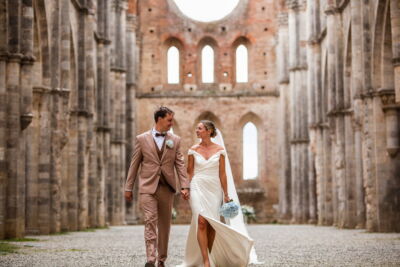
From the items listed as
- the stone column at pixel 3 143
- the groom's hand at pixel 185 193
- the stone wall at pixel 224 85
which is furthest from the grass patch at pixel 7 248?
the stone wall at pixel 224 85

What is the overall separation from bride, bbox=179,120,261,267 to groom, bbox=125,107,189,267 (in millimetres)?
198

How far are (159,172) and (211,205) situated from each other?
72 centimetres

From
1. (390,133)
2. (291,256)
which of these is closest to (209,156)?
(291,256)

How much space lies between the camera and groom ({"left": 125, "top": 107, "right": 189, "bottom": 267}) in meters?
9.03

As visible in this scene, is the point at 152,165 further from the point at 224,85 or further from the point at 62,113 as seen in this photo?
the point at 224,85

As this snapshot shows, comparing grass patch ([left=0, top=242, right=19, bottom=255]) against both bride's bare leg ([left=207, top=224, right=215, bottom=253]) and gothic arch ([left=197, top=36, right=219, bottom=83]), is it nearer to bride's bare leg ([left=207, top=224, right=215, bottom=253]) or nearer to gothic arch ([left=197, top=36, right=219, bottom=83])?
bride's bare leg ([left=207, top=224, right=215, bottom=253])

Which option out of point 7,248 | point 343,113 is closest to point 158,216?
point 7,248

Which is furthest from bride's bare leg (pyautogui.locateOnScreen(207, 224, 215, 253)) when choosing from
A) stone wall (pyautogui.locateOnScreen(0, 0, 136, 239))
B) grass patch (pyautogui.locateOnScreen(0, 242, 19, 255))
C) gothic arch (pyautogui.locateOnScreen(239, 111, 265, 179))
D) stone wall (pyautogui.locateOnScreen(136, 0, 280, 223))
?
gothic arch (pyautogui.locateOnScreen(239, 111, 265, 179))

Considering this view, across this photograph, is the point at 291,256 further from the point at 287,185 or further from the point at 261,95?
the point at 261,95

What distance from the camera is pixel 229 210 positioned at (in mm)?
8992

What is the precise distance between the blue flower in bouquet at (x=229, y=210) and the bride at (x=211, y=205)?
0.14 metres

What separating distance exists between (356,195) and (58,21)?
10.9 metres

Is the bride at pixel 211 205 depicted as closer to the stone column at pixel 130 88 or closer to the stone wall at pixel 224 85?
the stone column at pixel 130 88

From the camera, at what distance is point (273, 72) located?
4447 centimetres
